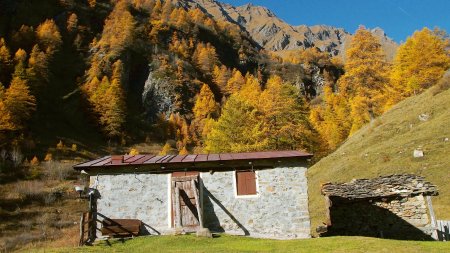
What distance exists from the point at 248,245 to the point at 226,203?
4000 millimetres

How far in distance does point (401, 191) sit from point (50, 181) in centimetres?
4685

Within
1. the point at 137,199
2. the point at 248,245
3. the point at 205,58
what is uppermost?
the point at 205,58

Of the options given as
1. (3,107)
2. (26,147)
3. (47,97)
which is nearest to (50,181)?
(26,147)

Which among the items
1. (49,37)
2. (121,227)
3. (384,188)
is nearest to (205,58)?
(49,37)

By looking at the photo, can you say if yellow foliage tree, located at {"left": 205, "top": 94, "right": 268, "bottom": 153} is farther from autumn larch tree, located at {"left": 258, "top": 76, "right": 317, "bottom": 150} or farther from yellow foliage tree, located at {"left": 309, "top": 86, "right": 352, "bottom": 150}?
yellow foliage tree, located at {"left": 309, "top": 86, "right": 352, "bottom": 150}

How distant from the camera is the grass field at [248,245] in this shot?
15109 millimetres

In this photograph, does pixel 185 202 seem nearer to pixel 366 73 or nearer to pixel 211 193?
pixel 211 193

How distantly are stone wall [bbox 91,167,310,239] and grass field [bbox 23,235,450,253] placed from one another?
1.15 m

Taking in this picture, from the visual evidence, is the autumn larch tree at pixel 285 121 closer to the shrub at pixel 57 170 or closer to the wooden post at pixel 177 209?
the wooden post at pixel 177 209

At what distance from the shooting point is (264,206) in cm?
2072

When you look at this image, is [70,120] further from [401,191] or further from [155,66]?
[401,191]

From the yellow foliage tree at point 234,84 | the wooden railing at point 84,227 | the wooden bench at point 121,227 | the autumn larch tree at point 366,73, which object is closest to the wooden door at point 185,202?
the wooden bench at point 121,227

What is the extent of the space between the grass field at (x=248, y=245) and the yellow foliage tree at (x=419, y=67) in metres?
38.5

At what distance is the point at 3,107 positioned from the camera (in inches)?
2458
